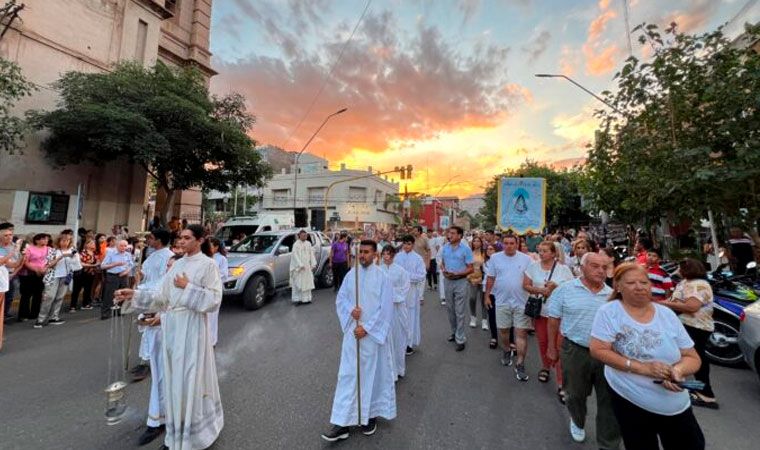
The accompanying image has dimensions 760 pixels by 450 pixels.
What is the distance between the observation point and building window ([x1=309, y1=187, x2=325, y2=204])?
159 feet

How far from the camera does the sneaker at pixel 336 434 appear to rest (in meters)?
3.13

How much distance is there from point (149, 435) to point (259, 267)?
5781mm

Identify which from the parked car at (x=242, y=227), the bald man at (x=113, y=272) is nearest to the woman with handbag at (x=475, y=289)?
the bald man at (x=113, y=272)

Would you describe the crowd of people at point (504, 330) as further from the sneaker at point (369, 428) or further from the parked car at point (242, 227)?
the parked car at point (242, 227)

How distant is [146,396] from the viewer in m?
4.11

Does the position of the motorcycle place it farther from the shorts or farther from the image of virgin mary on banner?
the image of virgin mary on banner

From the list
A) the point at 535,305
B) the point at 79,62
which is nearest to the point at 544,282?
the point at 535,305

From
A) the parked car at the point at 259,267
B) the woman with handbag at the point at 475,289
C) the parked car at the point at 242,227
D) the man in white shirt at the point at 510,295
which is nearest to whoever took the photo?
the man in white shirt at the point at 510,295

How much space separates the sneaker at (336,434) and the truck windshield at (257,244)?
6.99 metres

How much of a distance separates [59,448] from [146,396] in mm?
1047

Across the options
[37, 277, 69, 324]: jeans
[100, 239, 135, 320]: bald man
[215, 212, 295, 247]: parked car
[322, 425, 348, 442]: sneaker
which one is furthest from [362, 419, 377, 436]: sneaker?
[215, 212, 295, 247]: parked car

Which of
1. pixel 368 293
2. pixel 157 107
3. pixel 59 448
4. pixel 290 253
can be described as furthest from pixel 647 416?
pixel 157 107

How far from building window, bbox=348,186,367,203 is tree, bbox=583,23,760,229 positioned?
4287 cm

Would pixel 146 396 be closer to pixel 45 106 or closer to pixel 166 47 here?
pixel 45 106
